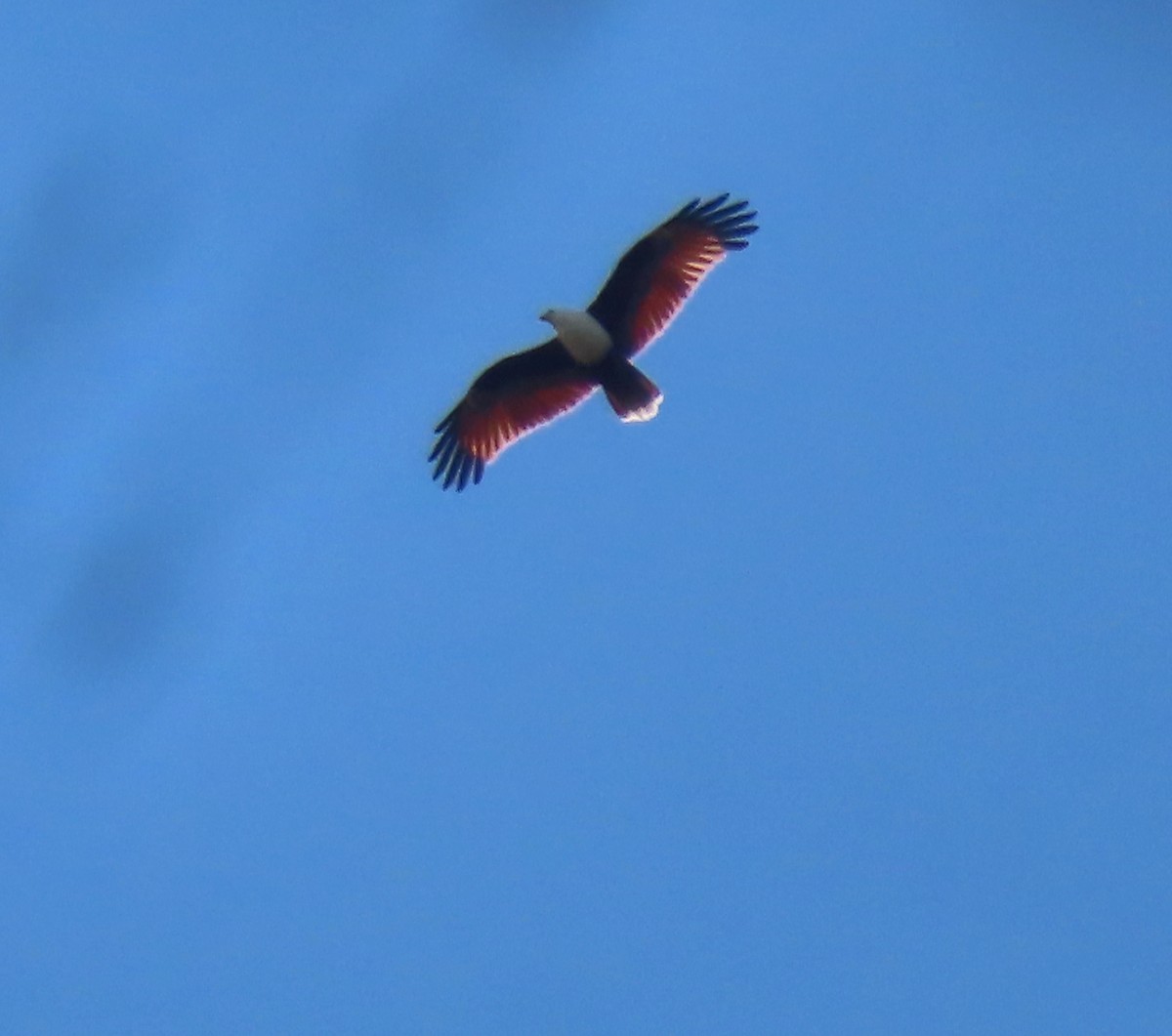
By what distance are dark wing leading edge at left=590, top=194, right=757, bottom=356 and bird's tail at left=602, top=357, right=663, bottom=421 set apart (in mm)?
197

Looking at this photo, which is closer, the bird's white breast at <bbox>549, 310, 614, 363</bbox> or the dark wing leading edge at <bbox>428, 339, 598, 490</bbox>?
the bird's white breast at <bbox>549, 310, 614, 363</bbox>

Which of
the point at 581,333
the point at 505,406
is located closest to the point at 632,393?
the point at 581,333

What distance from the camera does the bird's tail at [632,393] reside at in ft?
50.4

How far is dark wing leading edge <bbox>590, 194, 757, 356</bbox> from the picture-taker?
15.5 m

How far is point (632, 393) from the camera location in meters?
15.4

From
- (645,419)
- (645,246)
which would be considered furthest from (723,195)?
(645,419)

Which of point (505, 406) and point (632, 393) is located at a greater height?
point (505, 406)

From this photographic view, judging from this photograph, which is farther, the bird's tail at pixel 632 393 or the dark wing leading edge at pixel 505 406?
the dark wing leading edge at pixel 505 406

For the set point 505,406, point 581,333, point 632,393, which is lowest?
point 632,393

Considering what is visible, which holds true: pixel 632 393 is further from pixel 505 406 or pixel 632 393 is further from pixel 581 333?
pixel 505 406

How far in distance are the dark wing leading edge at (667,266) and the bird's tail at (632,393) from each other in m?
0.20

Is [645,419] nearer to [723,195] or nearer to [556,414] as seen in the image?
[556,414]

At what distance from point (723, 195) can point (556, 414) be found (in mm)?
2263

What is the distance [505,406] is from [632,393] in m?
1.34
